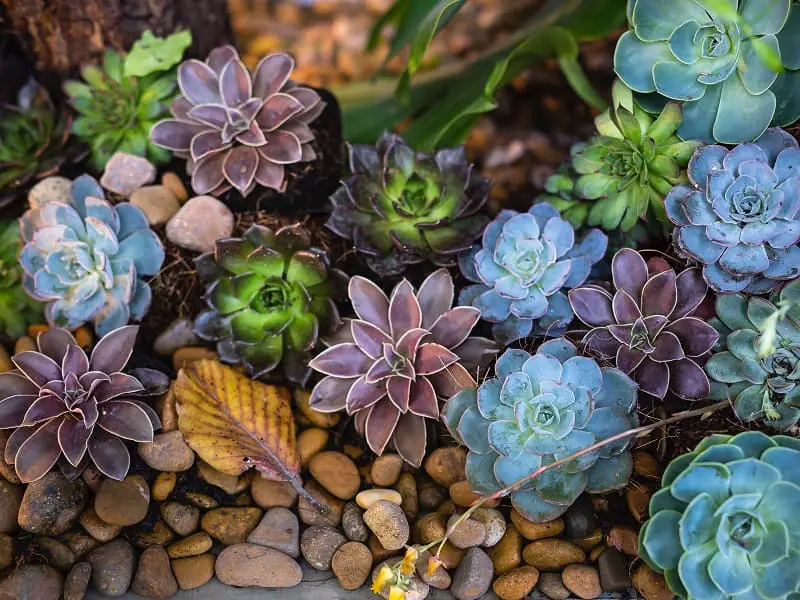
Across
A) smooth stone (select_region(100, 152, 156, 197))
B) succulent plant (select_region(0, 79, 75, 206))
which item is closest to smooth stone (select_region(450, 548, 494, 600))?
smooth stone (select_region(100, 152, 156, 197))

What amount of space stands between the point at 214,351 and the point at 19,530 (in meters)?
0.46

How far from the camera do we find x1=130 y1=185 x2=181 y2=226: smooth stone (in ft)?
4.94

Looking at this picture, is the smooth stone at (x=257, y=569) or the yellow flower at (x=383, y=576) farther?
the smooth stone at (x=257, y=569)

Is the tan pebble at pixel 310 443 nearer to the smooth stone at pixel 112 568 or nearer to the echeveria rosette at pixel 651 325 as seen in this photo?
the smooth stone at pixel 112 568

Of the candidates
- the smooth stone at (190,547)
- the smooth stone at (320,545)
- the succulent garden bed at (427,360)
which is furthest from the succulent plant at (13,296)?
the smooth stone at (320,545)

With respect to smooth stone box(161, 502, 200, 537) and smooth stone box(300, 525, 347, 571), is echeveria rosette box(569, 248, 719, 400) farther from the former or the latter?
smooth stone box(161, 502, 200, 537)

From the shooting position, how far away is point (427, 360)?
126 centimetres

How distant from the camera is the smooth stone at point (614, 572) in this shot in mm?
1183

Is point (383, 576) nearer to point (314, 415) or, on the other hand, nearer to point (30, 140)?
point (314, 415)

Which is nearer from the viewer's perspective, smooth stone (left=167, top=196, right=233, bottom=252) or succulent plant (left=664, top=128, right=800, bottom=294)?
succulent plant (left=664, top=128, right=800, bottom=294)

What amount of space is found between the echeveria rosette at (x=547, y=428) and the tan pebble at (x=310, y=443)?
29 cm

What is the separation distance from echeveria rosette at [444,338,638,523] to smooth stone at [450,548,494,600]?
0.37ft

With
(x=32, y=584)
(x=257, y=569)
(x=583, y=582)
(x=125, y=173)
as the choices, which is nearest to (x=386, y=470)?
(x=257, y=569)

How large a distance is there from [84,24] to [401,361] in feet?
3.65
